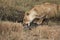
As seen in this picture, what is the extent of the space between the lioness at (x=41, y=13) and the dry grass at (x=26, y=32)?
24.0 inches

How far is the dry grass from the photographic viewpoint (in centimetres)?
718

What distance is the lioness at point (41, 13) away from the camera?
339 inches

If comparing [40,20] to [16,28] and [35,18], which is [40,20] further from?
[16,28]

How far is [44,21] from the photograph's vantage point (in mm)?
8852

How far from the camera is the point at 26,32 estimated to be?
25.5ft

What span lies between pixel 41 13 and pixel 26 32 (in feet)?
4.33

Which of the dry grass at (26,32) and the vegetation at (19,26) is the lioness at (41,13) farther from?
the dry grass at (26,32)

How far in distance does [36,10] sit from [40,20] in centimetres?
35

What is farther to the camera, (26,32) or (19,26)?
(19,26)

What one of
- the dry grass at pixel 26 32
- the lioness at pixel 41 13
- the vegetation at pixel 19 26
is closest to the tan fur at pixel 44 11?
the lioness at pixel 41 13

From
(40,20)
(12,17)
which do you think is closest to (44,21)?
(40,20)

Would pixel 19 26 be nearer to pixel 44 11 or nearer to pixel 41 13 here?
pixel 41 13

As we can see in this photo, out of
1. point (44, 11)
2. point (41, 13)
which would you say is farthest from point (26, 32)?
point (44, 11)

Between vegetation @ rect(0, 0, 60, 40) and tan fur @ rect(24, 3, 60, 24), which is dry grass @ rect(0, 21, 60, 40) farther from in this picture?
tan fur @ rect(24, 3, 60, 24)
